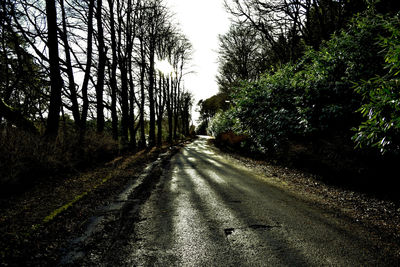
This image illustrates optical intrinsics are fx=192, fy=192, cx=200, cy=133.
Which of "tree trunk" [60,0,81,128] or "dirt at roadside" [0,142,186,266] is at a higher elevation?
"tree trunk" [60,0,81,128]

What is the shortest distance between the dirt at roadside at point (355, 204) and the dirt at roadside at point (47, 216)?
12.9 feet

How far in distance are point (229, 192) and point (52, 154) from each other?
4801 mm

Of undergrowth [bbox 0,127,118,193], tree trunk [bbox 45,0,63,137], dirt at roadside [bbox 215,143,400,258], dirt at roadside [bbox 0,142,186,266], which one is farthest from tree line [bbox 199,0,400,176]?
tree trunk [bbox 45,0,63,137]

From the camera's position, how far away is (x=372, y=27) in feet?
15.3

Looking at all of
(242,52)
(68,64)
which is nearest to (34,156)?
(68,64)

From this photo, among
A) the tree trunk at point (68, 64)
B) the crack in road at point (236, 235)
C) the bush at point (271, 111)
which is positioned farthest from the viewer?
the tree trunk at point (68, 64)

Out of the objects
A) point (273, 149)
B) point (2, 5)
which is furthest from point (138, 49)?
point (273, 149)

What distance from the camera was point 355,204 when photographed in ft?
12.0

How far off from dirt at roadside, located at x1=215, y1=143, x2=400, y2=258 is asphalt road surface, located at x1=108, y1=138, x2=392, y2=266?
21cm

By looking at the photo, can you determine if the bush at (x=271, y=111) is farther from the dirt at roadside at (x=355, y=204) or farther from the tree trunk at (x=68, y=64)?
the tree trunk at (x=68, y=64)

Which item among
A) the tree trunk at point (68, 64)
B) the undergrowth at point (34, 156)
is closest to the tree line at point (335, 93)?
the undergrowth at point (34, 156)

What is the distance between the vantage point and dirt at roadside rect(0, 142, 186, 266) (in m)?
2.05

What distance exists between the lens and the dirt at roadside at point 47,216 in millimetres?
2055

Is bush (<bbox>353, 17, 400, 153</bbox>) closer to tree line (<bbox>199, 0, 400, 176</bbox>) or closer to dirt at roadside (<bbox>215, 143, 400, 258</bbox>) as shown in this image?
tree line (<bbox>199, 0, 400, 176</bbox>)
